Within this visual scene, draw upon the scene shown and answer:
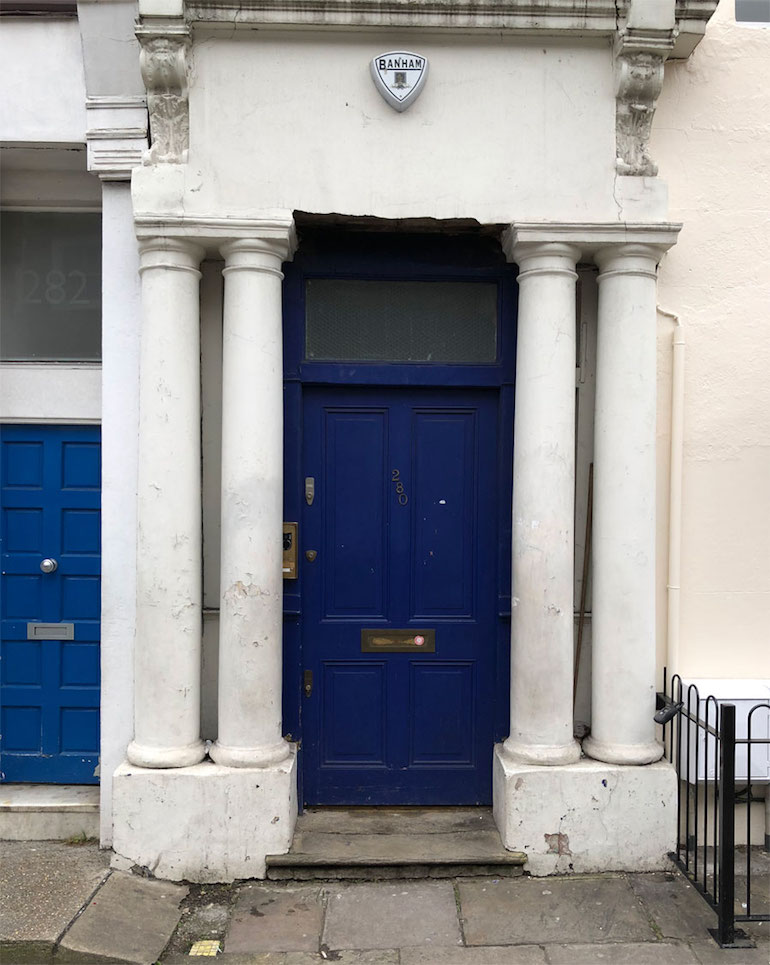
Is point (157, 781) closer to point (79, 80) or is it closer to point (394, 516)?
point (394, 516)

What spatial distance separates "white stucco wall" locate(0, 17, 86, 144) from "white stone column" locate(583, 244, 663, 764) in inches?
124

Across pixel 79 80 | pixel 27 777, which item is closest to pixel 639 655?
pixel 27 777

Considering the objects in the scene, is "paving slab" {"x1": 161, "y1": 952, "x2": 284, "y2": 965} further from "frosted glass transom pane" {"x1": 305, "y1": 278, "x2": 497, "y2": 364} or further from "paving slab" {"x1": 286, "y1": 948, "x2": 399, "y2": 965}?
"frosted glass transom pane" {"x1": 305, "y1": 278, "x2": 497, "y2": 364}

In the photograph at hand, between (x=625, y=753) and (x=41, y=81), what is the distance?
197 inches

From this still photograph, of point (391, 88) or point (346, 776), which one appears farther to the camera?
point (346, 776)

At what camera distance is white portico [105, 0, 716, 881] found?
454 cm

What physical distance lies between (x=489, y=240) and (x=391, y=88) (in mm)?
1044

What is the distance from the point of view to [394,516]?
5066 millimetres

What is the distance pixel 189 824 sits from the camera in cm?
450

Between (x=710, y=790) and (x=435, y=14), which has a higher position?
(x=435, y=14)

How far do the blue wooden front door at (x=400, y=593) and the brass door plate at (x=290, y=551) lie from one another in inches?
4.6

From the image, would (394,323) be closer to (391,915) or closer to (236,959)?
(391,915)

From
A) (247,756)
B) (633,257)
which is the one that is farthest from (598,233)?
(247,756)

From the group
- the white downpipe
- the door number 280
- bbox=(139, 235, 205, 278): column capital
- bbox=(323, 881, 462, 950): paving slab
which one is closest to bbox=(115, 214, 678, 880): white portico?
bbox=(139, 235, 205, 278): column capital
